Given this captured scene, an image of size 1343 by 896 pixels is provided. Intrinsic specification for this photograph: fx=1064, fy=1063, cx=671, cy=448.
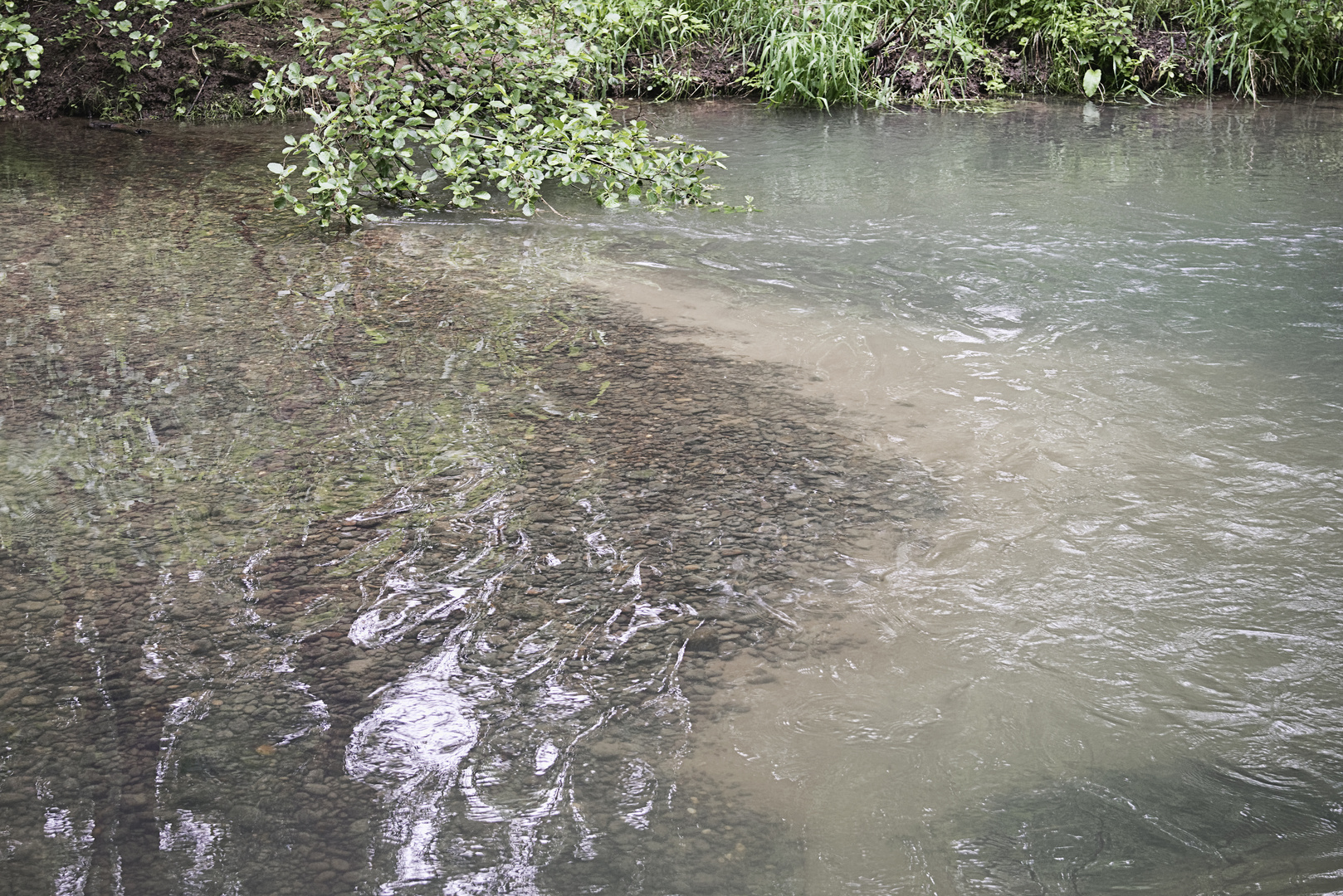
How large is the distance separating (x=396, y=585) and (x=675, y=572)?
68 centimetres

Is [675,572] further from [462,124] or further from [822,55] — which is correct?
[822,55]

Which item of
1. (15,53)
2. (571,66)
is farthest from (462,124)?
(15,53)

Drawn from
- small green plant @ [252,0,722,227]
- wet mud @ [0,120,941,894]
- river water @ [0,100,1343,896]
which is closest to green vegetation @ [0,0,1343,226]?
small green plant @ [252,0,722,227]

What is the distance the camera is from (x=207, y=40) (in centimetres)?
921

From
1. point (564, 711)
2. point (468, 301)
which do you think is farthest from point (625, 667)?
point (468, 301)

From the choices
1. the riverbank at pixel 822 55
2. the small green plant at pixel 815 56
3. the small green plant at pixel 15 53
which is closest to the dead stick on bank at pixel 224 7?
the riverbank at pixel 822 55

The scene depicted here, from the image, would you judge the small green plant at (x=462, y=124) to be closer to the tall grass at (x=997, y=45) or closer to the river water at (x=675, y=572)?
the river water at (x=675, y=572)

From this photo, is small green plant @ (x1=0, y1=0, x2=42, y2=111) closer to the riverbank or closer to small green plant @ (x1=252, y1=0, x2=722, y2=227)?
the riverbank

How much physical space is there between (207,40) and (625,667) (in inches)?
350

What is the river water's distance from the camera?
189cm

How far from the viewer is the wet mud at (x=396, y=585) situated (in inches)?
74.2

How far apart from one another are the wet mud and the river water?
0.04 feet

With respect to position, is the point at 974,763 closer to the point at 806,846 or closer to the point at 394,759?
the point at 806,846

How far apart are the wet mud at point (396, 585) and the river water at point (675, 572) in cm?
1
